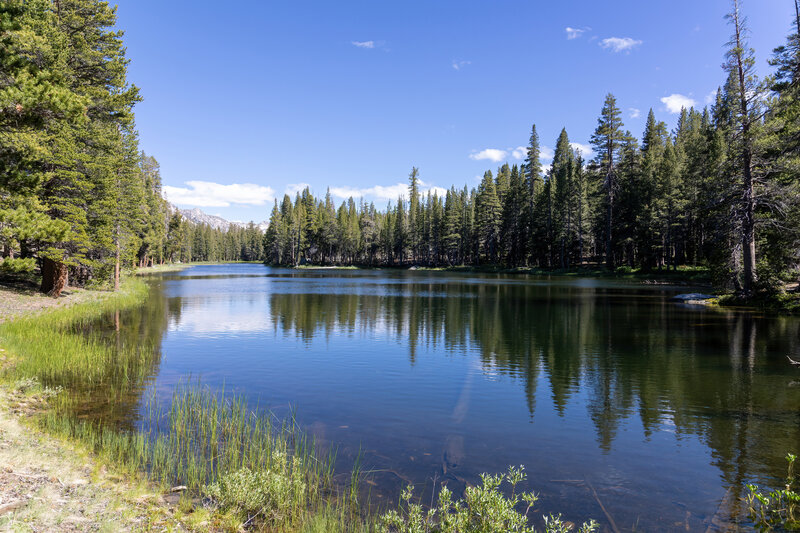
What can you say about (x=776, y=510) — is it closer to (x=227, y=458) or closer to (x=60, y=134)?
(x=227, y=458)

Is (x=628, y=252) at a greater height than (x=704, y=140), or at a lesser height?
lesser

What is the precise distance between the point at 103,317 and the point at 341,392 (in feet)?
64.8

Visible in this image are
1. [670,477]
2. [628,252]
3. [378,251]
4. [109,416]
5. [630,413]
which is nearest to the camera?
[670,477]

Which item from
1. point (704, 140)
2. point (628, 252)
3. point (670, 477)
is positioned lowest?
point (670, 477)

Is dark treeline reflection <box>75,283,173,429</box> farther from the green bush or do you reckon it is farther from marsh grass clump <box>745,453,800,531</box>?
marsh grass clump <box>745,453,800,531</box>

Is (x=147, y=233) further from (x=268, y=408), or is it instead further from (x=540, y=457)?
(x=540, y=457)

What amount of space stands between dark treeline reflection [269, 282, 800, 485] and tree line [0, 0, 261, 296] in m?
12.7

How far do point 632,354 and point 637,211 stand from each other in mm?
→ 55427

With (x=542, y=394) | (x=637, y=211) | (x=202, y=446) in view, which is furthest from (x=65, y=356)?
(x=637, y=211)

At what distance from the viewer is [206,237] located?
186 meters

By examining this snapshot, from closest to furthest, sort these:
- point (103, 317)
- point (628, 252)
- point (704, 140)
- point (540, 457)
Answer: point (540, 457) → point (103, 317) → point (704, 140) → point (628, 252)

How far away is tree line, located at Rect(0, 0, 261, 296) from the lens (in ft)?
41.7

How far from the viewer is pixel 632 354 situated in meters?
18.6

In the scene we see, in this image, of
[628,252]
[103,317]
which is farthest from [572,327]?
[628,252]
